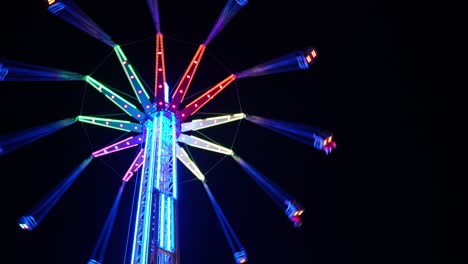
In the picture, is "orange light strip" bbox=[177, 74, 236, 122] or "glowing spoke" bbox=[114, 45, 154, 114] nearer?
"glowing spoke" bbox=[114, 45, 154, 114]

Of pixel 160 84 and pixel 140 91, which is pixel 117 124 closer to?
pixel 140 91

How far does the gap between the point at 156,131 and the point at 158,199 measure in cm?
256

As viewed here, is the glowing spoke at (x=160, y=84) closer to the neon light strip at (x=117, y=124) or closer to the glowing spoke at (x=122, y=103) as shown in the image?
the glowing spoke at (x=122, y=103)

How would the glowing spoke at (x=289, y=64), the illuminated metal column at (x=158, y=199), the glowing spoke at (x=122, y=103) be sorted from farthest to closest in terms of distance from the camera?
the glowing spoke at (x=289, y=64) → the glowing spoke at (x=122, y=103) → the illuminated metal column at (x=158, y=199)

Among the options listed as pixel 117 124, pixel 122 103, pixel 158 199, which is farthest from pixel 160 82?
pixel 158 199

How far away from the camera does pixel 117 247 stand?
71.6 feet

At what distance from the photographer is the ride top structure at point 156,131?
1345 centimetres

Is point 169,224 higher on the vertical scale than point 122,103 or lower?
lower

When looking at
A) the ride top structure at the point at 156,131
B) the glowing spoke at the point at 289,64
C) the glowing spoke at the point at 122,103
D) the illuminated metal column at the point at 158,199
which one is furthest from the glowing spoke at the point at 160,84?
the glowing spoke at the point at 289,64

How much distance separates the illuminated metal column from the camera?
12687mm

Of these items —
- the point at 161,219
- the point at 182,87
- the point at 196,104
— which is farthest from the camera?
the point at 196,104

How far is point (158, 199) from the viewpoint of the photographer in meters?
13.6

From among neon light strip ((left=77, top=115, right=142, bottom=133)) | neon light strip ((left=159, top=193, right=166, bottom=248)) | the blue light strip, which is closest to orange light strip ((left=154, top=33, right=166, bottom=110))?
neon light strip ((left=77, top=115, right=142, bottom=133))

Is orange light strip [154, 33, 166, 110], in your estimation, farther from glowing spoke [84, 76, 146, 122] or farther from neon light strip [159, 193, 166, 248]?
neon light strip [159, 193, 166, 248]
